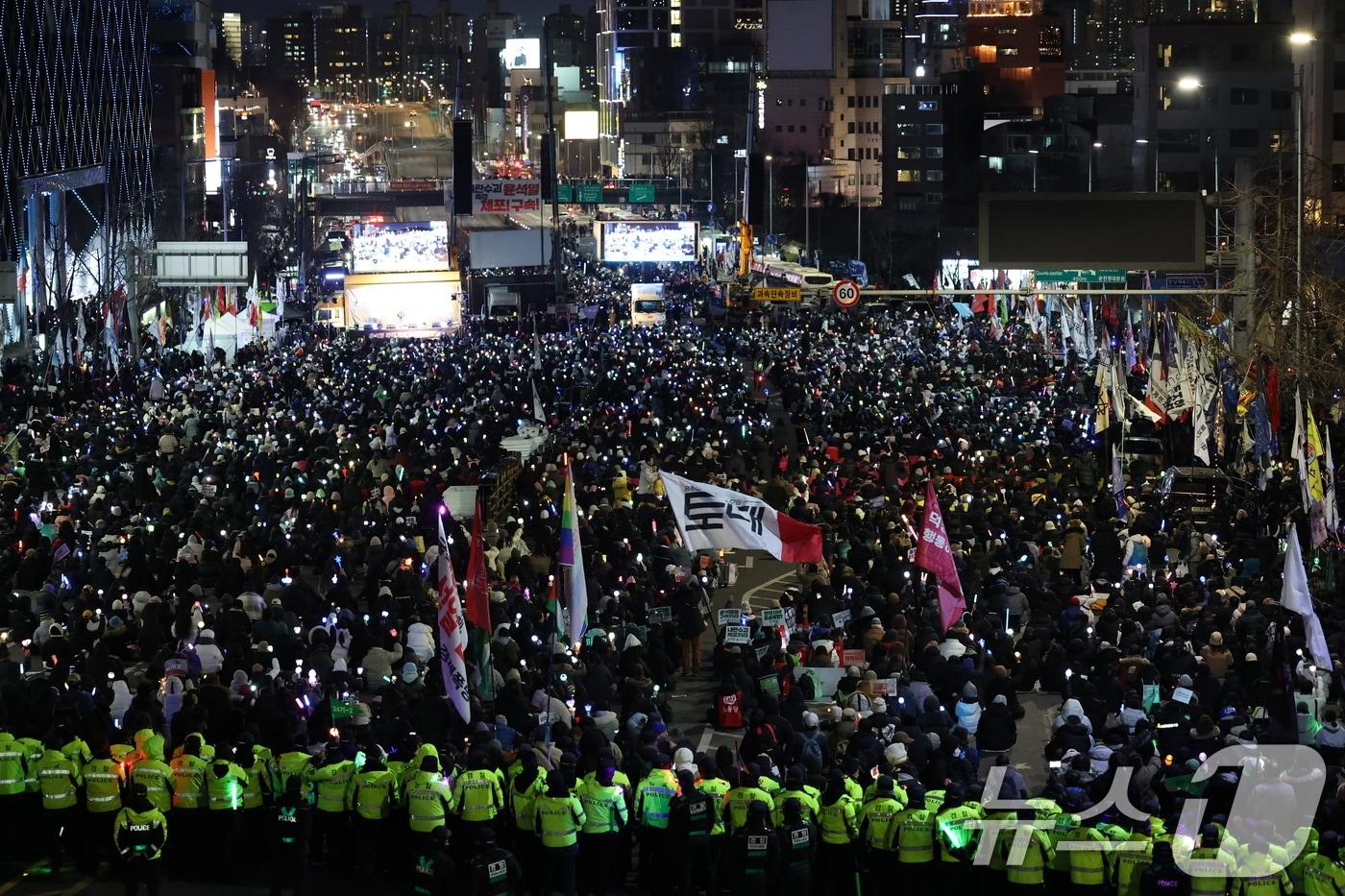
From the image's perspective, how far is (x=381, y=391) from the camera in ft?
141

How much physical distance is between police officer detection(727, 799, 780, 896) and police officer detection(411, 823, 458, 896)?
6.15ft

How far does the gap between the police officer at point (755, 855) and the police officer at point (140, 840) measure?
3.80 meters

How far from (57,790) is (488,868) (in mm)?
3650

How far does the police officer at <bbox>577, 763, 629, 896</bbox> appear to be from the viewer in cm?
1465

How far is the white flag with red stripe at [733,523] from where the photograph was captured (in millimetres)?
18938

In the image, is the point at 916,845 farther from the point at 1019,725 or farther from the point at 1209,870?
the point at 1019,725

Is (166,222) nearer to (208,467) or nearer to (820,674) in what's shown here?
(208,467)

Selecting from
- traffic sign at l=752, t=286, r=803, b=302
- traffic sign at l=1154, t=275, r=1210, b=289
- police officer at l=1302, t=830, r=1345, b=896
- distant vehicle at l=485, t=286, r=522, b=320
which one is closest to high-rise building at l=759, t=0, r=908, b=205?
distant vehicle at l=485, t=286, r=522, b=320

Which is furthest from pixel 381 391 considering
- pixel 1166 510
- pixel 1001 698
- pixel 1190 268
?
pixel 1001 698

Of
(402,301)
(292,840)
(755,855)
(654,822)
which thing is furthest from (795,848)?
(402,301)

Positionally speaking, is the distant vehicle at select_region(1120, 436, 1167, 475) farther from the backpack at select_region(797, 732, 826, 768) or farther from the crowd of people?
the backpack at select_region(797, 732, 826, 768)

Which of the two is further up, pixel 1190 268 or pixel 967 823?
pixel 1190 268

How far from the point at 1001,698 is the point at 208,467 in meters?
16.0

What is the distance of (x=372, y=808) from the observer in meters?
15.0
